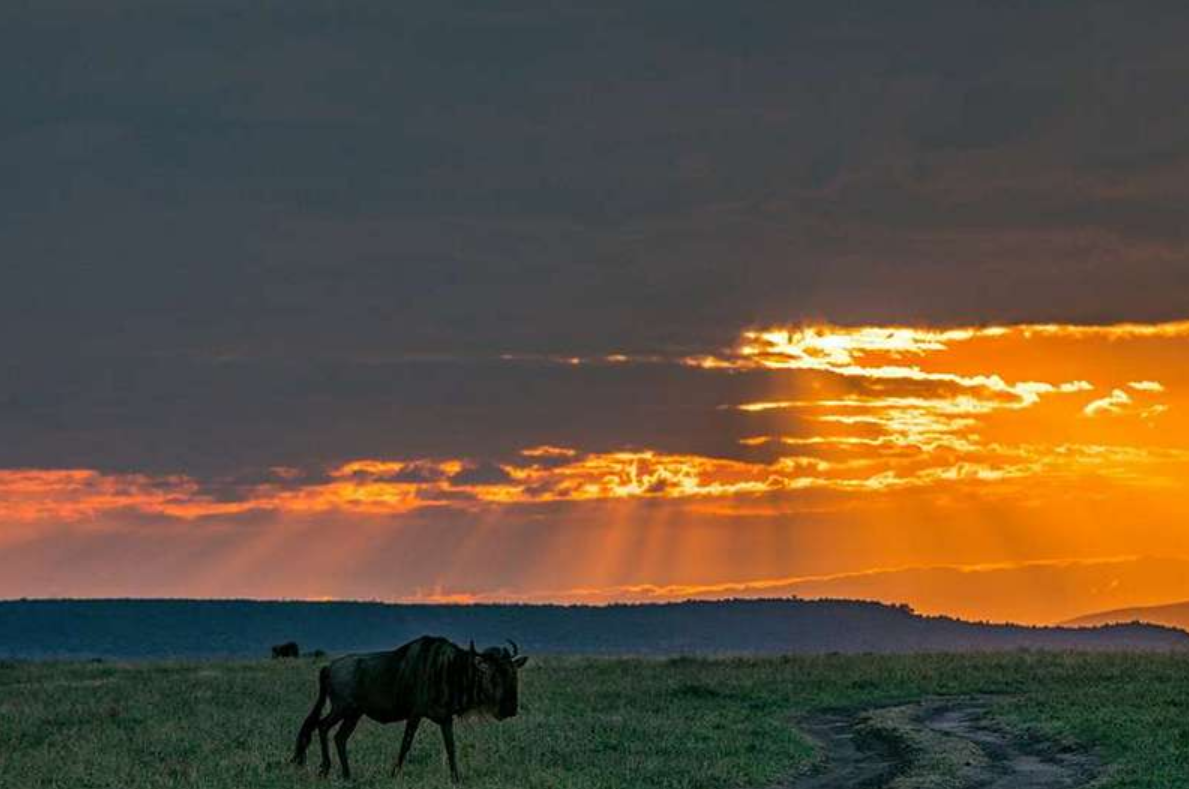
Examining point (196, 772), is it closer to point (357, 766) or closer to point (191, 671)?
point (357, 766)

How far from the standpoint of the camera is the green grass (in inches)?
1382

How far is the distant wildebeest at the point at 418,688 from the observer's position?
111 ft

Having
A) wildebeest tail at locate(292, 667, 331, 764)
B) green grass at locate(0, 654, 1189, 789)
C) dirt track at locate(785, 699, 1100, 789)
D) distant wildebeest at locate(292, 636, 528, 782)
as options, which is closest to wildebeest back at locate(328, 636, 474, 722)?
distant wildebeest at locate(292, 636, 528, 782)

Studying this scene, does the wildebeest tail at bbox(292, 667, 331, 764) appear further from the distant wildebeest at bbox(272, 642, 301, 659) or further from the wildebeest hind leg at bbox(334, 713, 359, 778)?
the distant wildebeest at bbox(272, 642, 301, 659)

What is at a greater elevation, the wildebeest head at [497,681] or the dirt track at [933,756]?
the wildebeest head at [497,681]

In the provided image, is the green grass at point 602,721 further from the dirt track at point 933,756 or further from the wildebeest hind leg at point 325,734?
the dirt track at point 933,756

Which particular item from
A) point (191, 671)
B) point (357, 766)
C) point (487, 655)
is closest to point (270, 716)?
point (357, 766)

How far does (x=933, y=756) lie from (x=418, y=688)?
10.3 meters

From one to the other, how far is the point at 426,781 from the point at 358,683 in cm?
269

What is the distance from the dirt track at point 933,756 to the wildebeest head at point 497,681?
5353 mm

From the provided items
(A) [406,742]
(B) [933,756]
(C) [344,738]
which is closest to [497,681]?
(A) [406,742]

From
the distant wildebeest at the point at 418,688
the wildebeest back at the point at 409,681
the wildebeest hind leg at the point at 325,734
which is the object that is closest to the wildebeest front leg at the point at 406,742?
the distant wildebeest at the point at 418,688

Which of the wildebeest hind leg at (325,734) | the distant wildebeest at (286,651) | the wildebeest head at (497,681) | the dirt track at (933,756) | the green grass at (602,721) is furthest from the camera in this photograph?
the distant wildebeest at (286,651)

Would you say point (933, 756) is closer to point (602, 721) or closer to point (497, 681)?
point (497, 681)
